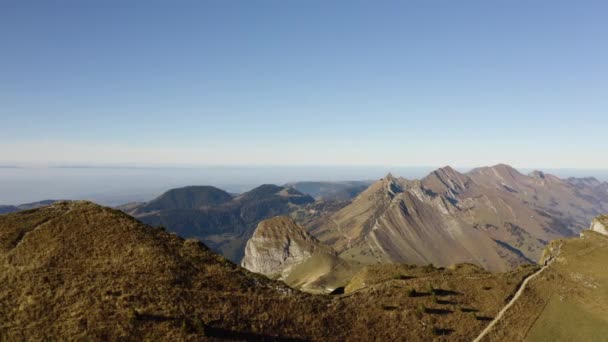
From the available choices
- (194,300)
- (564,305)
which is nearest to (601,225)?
(564,305)

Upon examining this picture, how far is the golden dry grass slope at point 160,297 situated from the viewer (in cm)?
4075

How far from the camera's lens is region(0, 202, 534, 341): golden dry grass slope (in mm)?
40750

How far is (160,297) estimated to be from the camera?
1812 inches

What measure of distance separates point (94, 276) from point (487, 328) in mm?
66546

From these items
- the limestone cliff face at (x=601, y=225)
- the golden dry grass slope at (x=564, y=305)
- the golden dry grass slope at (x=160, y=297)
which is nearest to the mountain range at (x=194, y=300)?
the golden dry grass slope at (x=160, y=297)

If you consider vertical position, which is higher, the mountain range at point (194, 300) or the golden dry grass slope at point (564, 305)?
the mountain range at point (194, 300)

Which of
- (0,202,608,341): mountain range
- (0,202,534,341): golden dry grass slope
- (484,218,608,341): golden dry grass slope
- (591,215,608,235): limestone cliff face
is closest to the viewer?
(0,202,534,341): golden dry grass slope

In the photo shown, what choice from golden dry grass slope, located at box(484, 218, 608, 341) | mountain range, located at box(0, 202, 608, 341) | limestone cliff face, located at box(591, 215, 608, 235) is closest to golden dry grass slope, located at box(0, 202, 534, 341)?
mountain range, located at box(0, 202, 608, 341)

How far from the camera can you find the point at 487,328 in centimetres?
5900

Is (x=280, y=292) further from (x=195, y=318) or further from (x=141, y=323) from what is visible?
(x=141, y=323)

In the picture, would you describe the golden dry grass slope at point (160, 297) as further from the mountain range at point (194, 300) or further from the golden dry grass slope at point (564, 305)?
the golden dry grass slope at point (564, 305)

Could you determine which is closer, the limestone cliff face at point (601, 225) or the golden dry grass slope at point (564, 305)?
the golden dry grass slope at point (564, 305)

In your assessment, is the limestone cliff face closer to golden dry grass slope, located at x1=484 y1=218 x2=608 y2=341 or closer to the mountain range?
golden dry grass slope, located at x1=484 y1=218 x2=608 y2=341

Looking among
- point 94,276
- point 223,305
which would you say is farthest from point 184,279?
point 94,276
